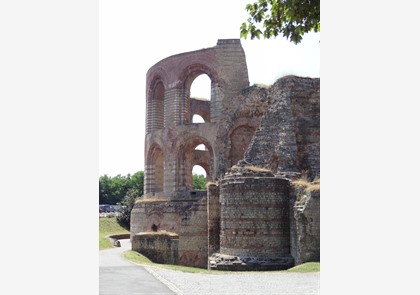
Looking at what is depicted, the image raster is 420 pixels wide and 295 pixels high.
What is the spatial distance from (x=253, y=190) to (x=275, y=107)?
607 centimetres

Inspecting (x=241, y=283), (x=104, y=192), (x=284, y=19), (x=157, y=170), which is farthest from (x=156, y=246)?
(x=104, y=192)

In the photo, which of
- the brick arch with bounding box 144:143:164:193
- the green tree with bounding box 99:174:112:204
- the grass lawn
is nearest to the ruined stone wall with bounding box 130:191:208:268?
the grass lawn

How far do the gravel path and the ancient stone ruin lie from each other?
270 centimetres

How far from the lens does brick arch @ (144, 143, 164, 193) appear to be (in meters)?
31.8

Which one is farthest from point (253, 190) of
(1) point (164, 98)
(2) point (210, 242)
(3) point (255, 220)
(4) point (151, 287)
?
(1) point (164, 98)

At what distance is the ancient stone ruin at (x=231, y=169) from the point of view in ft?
59.9

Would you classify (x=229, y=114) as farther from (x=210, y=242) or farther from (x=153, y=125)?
(x=210, y=242)

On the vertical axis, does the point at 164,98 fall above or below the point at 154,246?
above

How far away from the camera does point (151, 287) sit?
11664 mm

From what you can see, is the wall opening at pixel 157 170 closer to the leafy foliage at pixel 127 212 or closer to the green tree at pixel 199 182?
the leafy foliage at pixel 127 212

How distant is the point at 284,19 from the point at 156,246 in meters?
16.2

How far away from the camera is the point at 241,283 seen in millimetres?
13328

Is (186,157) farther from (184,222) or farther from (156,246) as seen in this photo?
(156,246)

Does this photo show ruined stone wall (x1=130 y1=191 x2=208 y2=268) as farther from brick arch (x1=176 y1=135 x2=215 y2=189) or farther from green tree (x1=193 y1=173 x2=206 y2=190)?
green tree (x1=193 y1=173 x2=206 y2=190)
